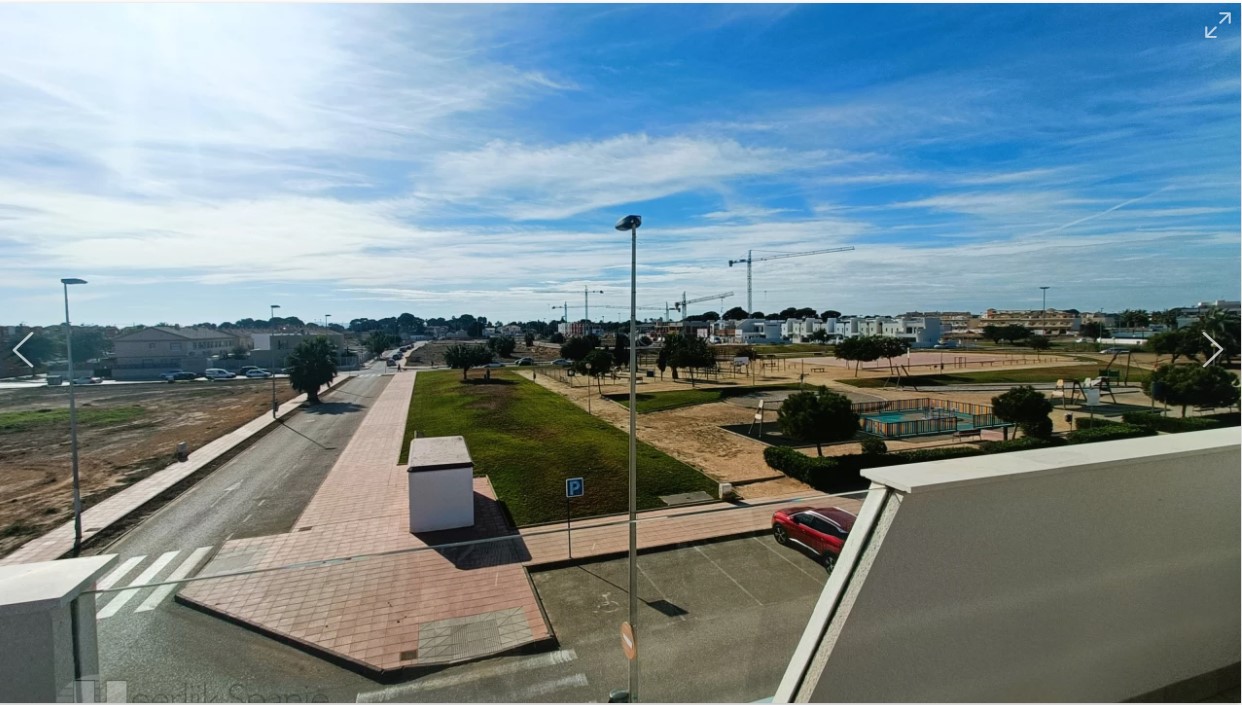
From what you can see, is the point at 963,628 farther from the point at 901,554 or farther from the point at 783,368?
the point at 783,368

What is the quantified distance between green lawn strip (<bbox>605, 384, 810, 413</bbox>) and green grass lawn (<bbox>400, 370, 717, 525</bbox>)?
11.2 feet

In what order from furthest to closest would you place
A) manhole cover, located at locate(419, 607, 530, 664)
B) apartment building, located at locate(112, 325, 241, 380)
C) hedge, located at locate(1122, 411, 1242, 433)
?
apartment building, located at locate(112, 325, 241, 380) → hedge, located at locate(1122, 411, 1242, 433) → manhole cover, located at locate(419, 607, 530, 664)

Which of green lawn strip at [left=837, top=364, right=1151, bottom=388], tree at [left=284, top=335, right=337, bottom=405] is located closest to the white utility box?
tree at [left=284, top=335, right=337, bottom=405]

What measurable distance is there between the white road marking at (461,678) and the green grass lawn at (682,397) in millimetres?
25063

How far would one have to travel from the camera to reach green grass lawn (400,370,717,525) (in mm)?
14555

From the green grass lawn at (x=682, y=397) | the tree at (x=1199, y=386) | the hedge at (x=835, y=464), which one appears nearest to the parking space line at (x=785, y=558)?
the hedge at (x=835, y=464)

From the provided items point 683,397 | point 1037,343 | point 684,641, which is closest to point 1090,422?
point 683,397

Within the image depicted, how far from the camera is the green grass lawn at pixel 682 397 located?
30.1 m

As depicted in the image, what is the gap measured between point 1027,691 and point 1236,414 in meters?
27.8

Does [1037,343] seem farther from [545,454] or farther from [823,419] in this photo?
[545,454]

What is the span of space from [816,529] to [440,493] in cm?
1054

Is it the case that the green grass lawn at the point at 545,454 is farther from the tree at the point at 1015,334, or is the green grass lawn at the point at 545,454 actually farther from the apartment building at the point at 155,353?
the tree at the point at 1015,334

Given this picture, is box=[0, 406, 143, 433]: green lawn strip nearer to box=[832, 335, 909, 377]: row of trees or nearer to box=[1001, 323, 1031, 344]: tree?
box=[832, 335, 909, 377]: row of trees

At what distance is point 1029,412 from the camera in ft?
61.9
